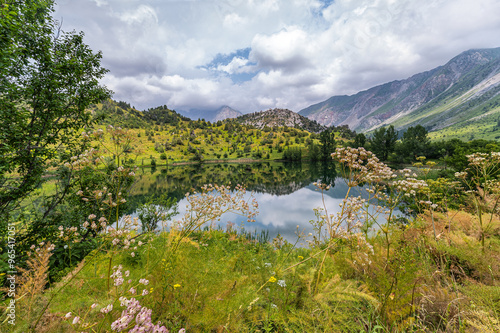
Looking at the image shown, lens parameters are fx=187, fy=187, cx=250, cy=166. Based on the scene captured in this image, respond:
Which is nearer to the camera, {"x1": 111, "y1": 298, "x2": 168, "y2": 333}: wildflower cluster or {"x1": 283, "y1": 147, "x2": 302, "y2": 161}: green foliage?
{"x1": 111, "y1": 298, "x2": 168, "y2": 333}: wildflower cluster

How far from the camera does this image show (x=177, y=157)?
113438 mm

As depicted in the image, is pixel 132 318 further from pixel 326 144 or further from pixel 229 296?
pixel 326 144

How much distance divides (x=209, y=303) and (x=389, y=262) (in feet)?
9.68

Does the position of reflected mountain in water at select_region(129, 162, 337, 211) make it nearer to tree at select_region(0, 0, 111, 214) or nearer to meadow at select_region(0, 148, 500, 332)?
tree at select_region(0, 0, 111, 214)

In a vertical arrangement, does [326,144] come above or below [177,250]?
below

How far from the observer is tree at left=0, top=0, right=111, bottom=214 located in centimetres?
464

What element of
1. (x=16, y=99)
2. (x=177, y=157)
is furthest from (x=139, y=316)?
(x=177, y=157)

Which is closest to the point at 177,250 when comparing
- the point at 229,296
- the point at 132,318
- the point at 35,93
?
the point at 229,296

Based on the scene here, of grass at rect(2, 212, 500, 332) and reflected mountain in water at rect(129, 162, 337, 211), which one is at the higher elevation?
grass at rect(2, 212, 500, 332)

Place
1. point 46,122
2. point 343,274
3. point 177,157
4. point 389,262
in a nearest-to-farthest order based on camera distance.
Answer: point 389,262, point 343,274, point 46,122, point 177,157

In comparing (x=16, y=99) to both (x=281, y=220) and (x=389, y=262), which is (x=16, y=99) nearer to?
(x=389, y=262)

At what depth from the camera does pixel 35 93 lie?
17.9ft

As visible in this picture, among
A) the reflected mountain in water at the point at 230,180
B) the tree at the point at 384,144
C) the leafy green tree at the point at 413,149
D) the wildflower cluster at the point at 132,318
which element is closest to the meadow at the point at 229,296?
the wildflower cluster at the point at 132,318

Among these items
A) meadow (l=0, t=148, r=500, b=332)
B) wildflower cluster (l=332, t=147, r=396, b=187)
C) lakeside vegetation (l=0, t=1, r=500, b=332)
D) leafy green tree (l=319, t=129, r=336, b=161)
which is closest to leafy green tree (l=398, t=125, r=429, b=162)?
leafy green tree (l=319, t=129, r=336, b=161)
